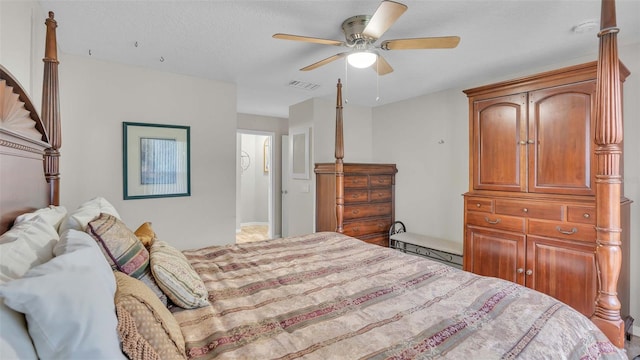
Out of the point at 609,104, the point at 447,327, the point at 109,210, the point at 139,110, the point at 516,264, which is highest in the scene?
the point at 139,110

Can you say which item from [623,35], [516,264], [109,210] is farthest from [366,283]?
[623,35]

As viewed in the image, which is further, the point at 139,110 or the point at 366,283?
the point at 139,110

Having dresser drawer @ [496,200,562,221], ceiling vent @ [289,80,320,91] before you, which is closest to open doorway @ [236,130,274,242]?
ceiling vent @ [289,80,320,91]

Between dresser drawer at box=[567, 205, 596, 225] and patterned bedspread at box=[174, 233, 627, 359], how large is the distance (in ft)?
4.19

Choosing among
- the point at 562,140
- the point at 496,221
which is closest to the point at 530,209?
the point at 496,221

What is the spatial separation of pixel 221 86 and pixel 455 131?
2.93 m

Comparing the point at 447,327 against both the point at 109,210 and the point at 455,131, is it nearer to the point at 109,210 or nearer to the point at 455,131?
the point at 109,210

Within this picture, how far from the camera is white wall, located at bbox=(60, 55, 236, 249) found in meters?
2.77

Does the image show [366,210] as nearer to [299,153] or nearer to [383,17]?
[299,153]

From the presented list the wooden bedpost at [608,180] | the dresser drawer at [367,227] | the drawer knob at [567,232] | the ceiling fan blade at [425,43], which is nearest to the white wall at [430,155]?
the dresser drawer at [367,227]

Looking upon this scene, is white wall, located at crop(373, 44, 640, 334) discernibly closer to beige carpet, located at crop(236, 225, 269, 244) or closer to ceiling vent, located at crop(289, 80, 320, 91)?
ceiling vent, located at crop(289, 80, 320, 91)

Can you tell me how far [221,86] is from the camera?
3.53m

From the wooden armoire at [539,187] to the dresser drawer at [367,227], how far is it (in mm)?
1403

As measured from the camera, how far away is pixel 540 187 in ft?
8.23
